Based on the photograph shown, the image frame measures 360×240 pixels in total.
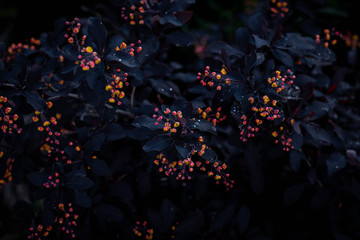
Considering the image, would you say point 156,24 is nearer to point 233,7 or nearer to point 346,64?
point 346,64

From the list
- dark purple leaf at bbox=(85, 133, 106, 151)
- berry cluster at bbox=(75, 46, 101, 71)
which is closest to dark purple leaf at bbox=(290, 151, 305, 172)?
dark purple leaf at bbox=(85, 133, 106, 151)

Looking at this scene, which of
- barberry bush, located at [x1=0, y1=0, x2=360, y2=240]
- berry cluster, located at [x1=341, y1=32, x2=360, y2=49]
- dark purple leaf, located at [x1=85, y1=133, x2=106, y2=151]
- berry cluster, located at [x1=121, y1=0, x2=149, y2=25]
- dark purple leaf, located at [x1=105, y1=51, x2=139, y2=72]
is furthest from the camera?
berry cluster, located at [x1=341, y1=32, x2=360, y2=49]

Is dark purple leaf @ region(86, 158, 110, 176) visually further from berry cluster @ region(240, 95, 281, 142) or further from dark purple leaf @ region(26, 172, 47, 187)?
berry cluster @ region(240, 95, 281, 142)

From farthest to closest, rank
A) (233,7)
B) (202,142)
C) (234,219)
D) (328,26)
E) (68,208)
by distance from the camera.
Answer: (233,7), (328,26), (234,219), (68,208), (202,142)

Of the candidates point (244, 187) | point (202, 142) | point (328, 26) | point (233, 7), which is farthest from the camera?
point (233, 7)

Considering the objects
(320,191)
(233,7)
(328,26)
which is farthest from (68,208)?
(233,7)

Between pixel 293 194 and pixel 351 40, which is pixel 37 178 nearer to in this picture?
pixel 293 194
